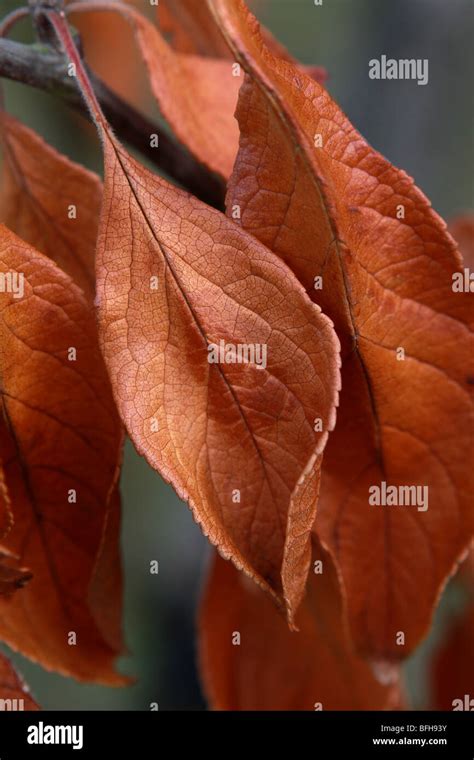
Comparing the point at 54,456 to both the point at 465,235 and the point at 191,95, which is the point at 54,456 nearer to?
the point at 191,95

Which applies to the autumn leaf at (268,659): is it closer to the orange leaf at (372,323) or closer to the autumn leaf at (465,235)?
the orange leaf at (372,323)

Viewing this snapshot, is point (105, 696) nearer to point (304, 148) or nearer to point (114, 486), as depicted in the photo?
point (114, 486)

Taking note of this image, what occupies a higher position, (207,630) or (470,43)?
(470,43)

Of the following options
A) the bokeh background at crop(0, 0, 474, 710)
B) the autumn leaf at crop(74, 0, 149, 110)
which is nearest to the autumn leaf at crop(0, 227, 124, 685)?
the autumn leaf at crop(74, 0, 149, 110)
